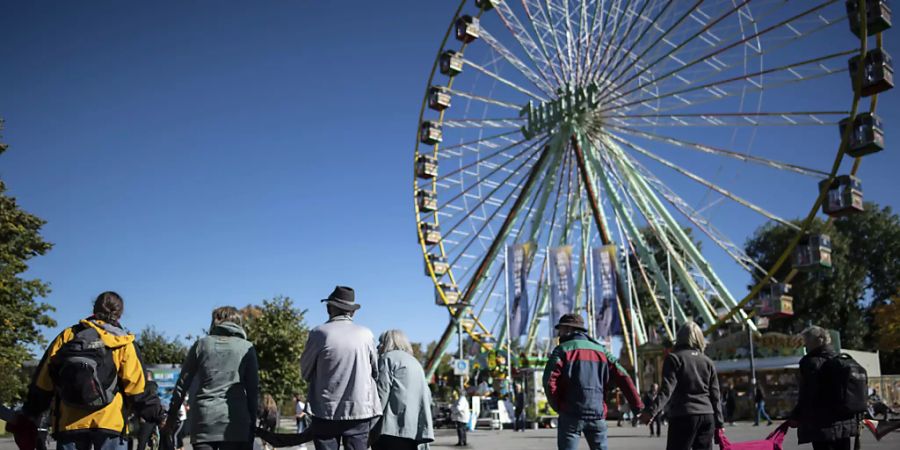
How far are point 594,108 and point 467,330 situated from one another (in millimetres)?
14421

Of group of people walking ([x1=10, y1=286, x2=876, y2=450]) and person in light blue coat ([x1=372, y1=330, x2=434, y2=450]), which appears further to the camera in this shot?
person in light blue coat ([x1=372, y1=330, x2=434, y2=450])

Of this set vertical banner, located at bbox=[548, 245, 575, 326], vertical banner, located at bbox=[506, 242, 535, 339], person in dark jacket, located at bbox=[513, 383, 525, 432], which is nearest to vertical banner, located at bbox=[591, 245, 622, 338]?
vertical banner, located at bbox=[548, 245, 575, 326]

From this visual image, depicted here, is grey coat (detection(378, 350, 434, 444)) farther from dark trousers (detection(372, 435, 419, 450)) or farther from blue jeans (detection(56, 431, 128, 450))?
blue jeans (detection(56, 431, 128, 450))

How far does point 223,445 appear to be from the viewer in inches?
223

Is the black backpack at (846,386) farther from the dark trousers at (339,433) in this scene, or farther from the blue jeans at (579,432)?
the dark trousers at (339,433)

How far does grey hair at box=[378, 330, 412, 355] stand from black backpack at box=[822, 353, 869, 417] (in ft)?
10.9

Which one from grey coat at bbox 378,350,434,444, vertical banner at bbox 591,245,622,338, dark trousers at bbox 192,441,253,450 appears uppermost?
vertical banner at bbox 591,245,622,338

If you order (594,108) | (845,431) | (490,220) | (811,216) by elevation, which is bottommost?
(845,431)

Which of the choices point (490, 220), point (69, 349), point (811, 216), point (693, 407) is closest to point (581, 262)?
point (490, 220)

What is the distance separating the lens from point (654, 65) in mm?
28359

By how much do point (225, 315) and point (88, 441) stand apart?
1289 mm

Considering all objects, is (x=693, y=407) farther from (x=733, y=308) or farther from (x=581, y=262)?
(x=581, y=262)

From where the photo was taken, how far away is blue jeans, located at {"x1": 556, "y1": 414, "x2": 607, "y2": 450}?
21.2 ft

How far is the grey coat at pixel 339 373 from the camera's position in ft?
20.0
